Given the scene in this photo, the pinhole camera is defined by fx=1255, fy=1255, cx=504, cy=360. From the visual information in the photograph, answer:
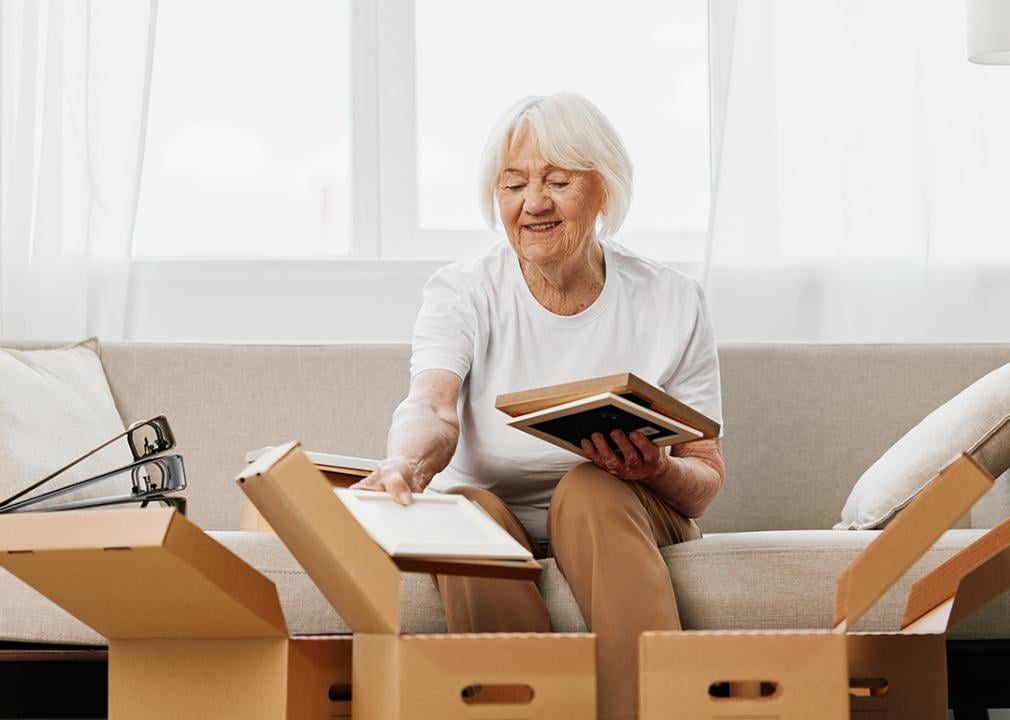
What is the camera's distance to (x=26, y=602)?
1739 mm

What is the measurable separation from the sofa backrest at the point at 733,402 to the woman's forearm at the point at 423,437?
0.61 m

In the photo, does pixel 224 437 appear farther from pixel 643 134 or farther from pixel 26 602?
pixel 643 134

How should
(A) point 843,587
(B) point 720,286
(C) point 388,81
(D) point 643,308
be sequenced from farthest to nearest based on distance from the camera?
(C) point 388,81
(B) point 720,286
(D) point 643,308
(A) point 843,587

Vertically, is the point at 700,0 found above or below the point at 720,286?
above

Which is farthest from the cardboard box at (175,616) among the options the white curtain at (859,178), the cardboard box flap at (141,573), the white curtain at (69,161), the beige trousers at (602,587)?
the white curtain at (859,178)

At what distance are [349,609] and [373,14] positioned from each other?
2067 mm

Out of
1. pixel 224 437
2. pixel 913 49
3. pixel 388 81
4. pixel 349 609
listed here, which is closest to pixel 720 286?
pixel 913 49

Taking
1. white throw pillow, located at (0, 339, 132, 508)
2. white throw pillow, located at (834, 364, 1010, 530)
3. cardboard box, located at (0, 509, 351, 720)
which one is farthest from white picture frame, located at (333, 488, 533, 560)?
white throw pillow, located at (834, 364, 1010, 530)

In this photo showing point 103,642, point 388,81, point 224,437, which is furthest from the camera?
point 388,81

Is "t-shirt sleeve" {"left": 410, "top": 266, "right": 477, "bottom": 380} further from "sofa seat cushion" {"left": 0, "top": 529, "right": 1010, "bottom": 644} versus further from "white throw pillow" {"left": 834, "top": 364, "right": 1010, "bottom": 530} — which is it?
"white throw pillow" {"left": 834, "top": 364, "right": 1010, "bottom": 530}

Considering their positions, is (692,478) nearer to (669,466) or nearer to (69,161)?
(669,466)

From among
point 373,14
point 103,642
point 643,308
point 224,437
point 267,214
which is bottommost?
point 103,642

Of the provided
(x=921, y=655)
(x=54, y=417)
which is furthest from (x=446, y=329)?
(x=921, y=655)

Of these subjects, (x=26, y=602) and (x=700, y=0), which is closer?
(x=26, y=602)
